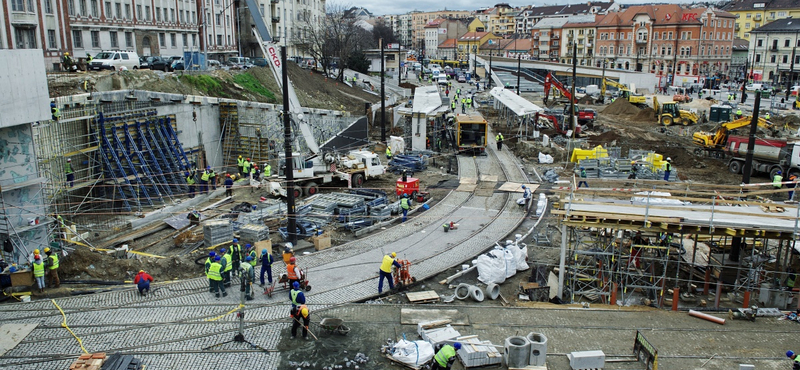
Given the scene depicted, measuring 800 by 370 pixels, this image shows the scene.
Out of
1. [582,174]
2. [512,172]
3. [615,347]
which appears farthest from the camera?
[512,172]

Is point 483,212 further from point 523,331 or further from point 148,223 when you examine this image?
point 148,223

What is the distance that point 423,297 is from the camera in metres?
15.2

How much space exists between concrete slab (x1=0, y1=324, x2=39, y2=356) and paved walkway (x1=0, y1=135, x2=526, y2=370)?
0.44ft

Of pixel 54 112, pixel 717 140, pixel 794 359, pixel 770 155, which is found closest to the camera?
pixel 794 359

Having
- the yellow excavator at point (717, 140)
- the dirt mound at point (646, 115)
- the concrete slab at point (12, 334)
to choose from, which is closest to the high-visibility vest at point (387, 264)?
the concrete slab at point (12, 334)

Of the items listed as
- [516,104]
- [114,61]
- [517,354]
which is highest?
[114,61]

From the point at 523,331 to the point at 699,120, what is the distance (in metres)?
40.5

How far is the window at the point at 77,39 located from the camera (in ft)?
134

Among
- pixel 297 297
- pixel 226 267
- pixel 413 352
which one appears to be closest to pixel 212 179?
pixel 226 267

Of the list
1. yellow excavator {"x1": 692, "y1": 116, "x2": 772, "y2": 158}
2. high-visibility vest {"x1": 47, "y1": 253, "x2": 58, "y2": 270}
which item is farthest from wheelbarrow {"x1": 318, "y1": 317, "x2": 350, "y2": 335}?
yellow excavator {"x1": 692, "y1": 116, "x2": 772, "y2": 158}

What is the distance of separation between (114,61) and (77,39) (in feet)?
33.7

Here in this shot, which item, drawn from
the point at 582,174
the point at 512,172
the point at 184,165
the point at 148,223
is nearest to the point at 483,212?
the point at 582,174

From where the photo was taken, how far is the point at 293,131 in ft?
88.3

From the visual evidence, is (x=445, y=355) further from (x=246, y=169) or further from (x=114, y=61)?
(x=114, y=61)
